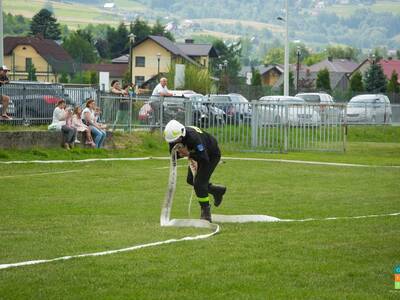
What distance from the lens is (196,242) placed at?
12.2 metres

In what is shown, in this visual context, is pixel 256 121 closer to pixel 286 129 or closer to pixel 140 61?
pixel 286 129

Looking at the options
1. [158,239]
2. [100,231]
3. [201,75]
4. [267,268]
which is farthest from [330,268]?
[201,75]

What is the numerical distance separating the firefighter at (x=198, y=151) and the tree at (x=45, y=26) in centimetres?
13109

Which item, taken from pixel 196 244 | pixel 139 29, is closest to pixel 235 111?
pixel 196 244

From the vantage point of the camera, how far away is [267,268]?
1044cm

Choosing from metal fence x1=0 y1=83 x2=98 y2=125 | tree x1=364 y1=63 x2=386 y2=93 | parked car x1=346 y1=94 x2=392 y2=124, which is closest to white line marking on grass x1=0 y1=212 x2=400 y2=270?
metal fence x1=0 y1=83 x2=98 y2=125

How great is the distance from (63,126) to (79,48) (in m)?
110

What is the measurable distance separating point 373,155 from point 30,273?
80.2 ft

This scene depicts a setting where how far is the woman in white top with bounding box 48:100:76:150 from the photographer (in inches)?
1111

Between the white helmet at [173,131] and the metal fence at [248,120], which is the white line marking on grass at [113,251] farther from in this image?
the metal fence at [248,120]

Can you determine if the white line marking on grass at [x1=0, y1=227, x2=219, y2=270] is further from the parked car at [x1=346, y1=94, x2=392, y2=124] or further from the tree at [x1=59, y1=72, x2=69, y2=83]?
the tree at [x1=59, y1=72, x2=69, y2=83]

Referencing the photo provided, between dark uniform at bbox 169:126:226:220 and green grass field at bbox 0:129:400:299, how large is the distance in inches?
32.4

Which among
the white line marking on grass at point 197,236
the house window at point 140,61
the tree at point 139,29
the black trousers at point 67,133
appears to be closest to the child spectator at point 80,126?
the black trousers at point 67,133

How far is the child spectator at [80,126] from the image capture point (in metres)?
28.4
